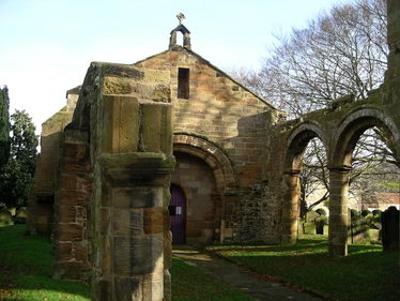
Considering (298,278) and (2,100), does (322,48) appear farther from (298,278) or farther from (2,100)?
(2,100)

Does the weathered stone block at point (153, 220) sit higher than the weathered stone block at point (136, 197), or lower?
lower

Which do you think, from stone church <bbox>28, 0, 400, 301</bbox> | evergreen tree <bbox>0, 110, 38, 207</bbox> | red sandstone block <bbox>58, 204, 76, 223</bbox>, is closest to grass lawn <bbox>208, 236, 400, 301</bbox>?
stone church <bbox>28, 0, 400, 301</bbox>

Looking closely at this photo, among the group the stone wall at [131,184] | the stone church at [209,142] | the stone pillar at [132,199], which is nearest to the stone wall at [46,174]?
the stone church at [209,142]

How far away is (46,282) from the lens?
25.8ft

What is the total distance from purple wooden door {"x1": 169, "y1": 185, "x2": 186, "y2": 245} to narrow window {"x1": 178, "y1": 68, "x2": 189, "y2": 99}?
11.5ft

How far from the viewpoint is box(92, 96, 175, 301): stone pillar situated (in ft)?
14.9

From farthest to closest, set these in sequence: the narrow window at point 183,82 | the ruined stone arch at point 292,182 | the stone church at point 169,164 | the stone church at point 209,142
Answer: the narrow window at point 183,82
the stone church at point 209,142
the ruined stone arch at point 292,182
the stone church at point 169,164

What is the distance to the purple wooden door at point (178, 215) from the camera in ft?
58.1

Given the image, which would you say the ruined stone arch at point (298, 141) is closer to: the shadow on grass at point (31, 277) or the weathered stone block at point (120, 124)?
the shadow on grass at point (31, 277)

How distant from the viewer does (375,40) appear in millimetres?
20250

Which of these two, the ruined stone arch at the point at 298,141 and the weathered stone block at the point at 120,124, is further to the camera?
the ruined stone arch at the point at 298,141

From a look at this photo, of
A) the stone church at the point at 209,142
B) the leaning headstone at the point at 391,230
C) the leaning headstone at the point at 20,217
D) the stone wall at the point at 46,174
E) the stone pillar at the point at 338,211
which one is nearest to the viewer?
the leaning headstone at the point at 391,230

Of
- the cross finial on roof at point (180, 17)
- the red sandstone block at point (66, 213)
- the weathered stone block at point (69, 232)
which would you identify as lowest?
the weathered stone block at point (69, 232)

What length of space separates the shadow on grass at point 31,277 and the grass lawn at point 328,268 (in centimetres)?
470
